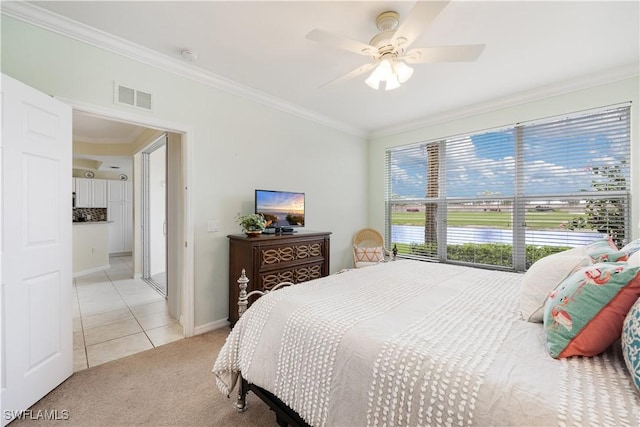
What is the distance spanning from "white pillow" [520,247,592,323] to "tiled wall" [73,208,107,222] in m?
8.49

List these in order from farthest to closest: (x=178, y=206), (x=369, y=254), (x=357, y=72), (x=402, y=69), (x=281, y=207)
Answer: (x=369, y=254) → (x=281, y=207) → (x=178, y=206) → (x=357, y=72) → (x=402, y=69)

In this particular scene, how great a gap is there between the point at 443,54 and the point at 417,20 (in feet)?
1.40

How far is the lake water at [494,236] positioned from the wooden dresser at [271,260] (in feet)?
5.63

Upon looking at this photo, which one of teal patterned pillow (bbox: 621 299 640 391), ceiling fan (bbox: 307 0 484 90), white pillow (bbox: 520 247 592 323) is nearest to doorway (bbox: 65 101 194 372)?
ceiling fan (bbox: 307 0 484 90)

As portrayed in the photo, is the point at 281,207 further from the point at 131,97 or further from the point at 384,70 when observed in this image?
the point at 384,70

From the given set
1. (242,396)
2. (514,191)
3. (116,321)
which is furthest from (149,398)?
(514,191)

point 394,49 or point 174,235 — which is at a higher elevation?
point 394,49

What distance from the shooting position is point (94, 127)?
461 cm

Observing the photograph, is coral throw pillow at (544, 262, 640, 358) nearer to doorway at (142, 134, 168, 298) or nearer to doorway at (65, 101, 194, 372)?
doorway at (65, 101, 194, 372)

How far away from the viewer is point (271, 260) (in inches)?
113

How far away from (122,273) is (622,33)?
24.8 ft

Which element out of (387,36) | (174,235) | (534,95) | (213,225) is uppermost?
(534,95)

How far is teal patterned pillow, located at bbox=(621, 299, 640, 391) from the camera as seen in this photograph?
0.76m

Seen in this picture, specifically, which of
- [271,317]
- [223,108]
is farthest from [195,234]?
[271,317]
